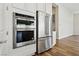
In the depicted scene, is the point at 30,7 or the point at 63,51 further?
the point at 63,51

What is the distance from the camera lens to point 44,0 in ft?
10.00

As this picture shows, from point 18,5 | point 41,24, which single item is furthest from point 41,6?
point 18,5

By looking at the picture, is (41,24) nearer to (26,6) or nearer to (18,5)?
(26,6)

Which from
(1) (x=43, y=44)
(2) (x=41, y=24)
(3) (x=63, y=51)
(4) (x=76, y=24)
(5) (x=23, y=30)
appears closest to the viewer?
(5) (x=23, y=30)

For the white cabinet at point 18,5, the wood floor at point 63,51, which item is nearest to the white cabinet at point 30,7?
the white cabinet at point 18,5

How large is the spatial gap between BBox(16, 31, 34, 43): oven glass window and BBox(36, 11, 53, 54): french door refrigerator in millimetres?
233

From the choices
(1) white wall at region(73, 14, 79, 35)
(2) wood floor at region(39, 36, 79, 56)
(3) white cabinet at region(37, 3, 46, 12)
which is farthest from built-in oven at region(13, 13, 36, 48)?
(1) white wall at region(73, 14, 79, 35)

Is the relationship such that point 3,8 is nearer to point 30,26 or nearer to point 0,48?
point 0,48

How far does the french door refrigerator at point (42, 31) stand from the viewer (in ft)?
8.80

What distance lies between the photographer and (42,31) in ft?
9.45

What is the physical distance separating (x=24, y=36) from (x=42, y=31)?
73 cm

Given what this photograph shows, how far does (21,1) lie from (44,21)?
106 cm

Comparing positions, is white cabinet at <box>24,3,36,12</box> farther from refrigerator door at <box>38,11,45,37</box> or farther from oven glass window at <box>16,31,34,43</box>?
oven glass window at <box>16,31,34,43</box>

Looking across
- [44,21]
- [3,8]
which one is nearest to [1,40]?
[3,8]
